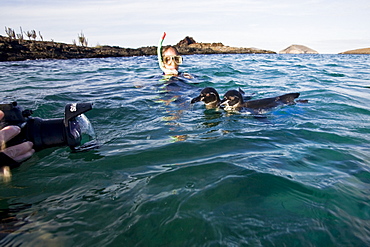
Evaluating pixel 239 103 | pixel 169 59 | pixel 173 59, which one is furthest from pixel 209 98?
pixel 169 59

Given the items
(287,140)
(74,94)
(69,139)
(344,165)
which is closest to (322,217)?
(344,165)

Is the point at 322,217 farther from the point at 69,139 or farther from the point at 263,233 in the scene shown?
the point at 69,139

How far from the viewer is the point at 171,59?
831 centimetres

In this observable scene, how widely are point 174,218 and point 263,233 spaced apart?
0.61 meters

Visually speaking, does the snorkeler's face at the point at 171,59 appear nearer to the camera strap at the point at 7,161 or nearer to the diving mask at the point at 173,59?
the diving mask at the point at 173,59

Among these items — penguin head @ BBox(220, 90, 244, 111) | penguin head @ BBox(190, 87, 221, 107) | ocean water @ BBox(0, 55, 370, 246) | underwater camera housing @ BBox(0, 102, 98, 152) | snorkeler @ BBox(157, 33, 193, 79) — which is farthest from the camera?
snorkeler @ BBox(157, 33, 193, 79)

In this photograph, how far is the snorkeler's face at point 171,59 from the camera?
816 cm

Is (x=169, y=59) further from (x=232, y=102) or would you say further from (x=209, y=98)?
(x=232, y=102)

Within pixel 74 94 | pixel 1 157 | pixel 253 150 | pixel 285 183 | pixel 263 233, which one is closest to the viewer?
pixel 263 233

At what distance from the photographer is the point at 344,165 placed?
2.57 metres

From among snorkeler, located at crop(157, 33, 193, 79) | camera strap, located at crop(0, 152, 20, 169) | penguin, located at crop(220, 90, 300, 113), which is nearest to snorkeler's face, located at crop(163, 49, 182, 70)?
snorkeler, located at crop(157, 33, 193, 79)

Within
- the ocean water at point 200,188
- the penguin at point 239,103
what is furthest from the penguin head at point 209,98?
the ocean water at point 200,188

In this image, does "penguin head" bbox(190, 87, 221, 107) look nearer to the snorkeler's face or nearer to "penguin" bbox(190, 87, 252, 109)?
"penguin" bbox(190, 87, 252, 109)

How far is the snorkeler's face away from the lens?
8.16m
